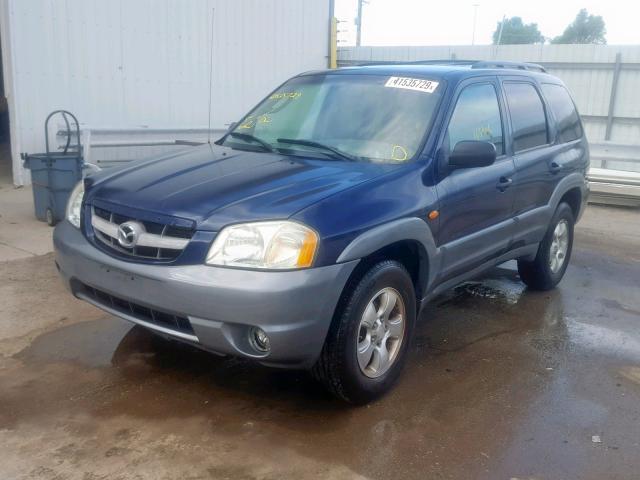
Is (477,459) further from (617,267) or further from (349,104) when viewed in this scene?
(617,267)

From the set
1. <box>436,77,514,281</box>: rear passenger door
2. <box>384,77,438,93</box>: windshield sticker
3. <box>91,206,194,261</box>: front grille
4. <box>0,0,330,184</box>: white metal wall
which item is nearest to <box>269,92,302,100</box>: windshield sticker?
<box>384,77,438,93</box>: windshield sticker

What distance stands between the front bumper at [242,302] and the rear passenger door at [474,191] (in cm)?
105

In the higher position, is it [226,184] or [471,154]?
[471,154]

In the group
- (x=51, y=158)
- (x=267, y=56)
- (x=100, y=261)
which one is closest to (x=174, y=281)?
(x=100, y=261)

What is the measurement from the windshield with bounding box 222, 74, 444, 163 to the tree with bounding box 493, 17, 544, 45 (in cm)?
5931

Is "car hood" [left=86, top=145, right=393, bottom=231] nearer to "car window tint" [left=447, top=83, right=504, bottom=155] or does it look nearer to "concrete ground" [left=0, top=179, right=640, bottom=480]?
"car window tint" [left=447, top=83, right=504, bottom=155]

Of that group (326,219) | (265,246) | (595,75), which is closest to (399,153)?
(326,219)

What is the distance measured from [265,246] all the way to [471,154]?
4.81 ft

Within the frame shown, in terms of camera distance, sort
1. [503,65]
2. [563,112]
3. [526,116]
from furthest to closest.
Answer: [563,112] < [503,65] < [526,116]

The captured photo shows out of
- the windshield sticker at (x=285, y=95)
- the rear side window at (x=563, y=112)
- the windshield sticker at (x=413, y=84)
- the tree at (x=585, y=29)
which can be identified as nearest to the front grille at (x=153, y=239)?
the windshield sticker at (x=285, y=95)

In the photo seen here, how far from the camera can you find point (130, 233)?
3.25 metres

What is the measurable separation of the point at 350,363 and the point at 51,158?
491 centimetres

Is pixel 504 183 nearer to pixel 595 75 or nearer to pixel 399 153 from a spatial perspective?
pixel 399 153

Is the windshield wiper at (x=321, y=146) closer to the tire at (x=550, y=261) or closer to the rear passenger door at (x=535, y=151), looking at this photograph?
the rear passenger door at (x=535, y=151)
